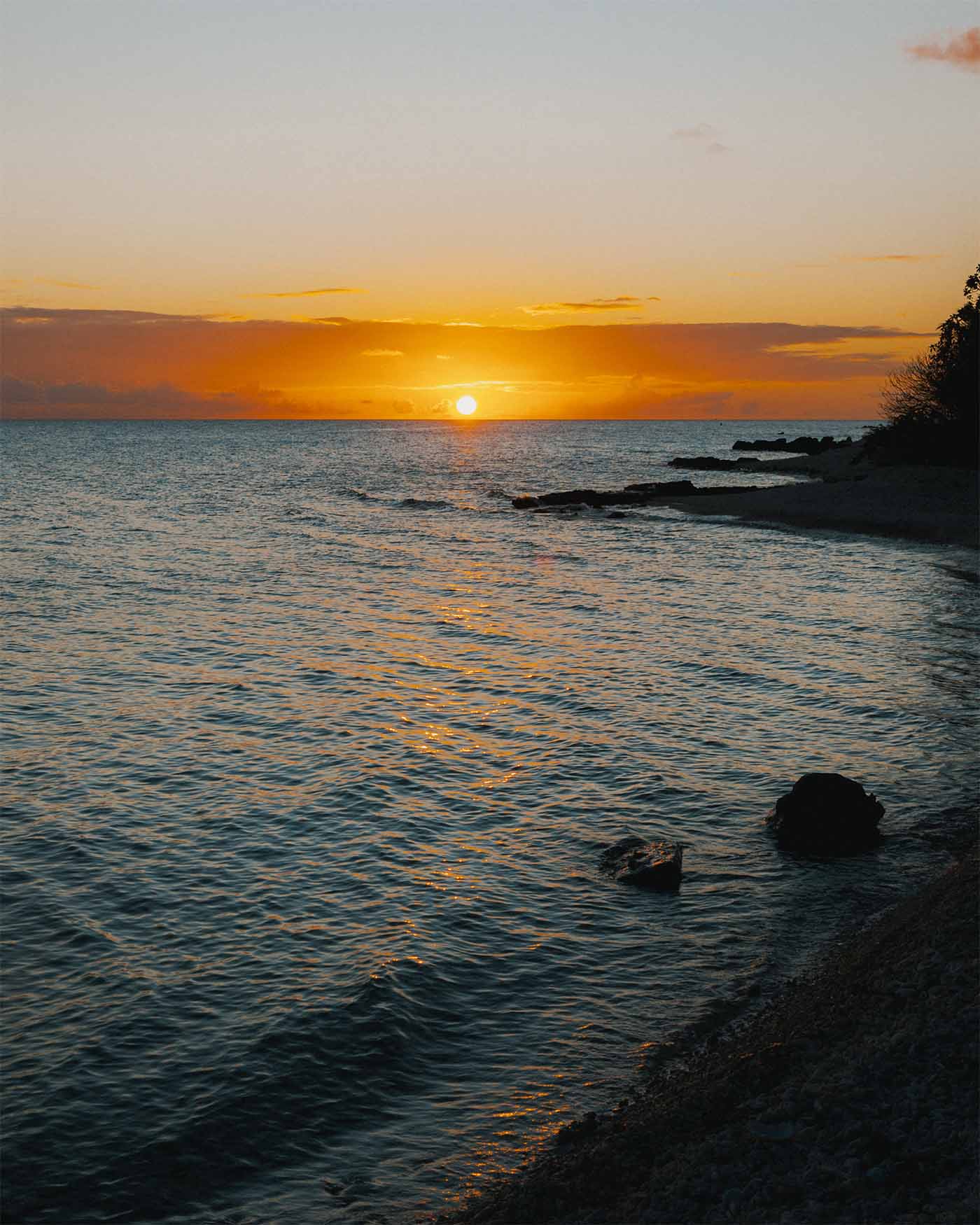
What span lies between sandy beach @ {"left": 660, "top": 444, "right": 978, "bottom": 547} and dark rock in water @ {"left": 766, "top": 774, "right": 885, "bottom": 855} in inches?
1917

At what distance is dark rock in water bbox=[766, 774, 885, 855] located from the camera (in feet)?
65.1

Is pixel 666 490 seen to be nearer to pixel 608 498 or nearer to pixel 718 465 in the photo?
pixel 608 498

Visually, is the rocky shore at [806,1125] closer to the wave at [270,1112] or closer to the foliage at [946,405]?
the wave at [270,1112]

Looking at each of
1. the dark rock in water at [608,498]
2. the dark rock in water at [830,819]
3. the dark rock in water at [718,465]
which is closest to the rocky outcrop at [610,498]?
the dark rock in water at [608,498]

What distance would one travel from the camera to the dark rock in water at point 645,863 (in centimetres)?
1844

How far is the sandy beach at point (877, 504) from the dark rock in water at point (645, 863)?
168 ft

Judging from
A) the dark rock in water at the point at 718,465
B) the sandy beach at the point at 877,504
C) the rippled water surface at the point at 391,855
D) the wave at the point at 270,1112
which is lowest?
the wave at the point at 270,1112

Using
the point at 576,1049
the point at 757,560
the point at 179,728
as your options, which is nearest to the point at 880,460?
the point at 757,560

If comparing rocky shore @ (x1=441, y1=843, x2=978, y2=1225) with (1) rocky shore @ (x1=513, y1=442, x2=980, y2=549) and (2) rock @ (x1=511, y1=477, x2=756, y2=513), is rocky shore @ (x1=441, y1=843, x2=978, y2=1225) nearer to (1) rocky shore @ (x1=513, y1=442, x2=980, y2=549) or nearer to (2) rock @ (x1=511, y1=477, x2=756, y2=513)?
(1) rocky shore @ (x1=513, y1=442, x2=980, y2=549)

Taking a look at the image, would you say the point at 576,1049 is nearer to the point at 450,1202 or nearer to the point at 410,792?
the point at 450,1202

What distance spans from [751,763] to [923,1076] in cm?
1402

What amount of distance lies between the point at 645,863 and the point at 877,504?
209ft

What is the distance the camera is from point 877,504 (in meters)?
75.8

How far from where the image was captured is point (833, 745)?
26188 millimetres
